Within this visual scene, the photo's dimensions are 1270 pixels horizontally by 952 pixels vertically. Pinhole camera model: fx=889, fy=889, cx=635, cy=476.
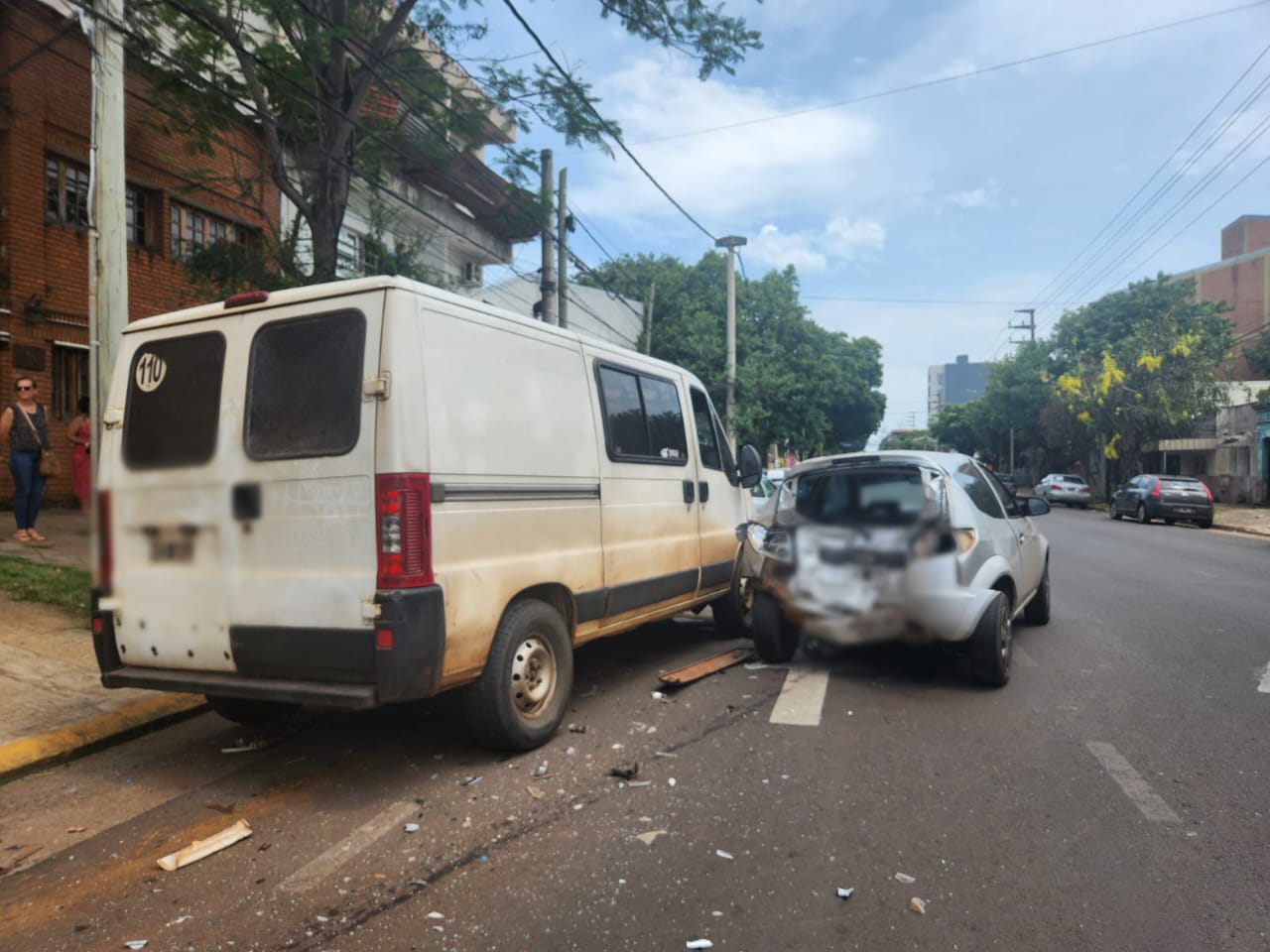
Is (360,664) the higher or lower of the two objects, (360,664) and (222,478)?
the lower

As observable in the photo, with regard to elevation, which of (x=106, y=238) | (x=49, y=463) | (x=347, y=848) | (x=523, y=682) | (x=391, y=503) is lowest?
(x=347, y=848)

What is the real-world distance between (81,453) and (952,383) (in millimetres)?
1028

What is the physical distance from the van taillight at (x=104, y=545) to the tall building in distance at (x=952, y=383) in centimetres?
72

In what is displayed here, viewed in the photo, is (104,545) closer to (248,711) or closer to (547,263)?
(248,711)

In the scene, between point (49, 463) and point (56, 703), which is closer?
point (49, 463)

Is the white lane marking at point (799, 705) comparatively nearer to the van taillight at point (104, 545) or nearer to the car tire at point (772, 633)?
the car tire at point (772, 633)

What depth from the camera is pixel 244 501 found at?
626 millimetres

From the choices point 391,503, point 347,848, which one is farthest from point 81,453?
point 347,848

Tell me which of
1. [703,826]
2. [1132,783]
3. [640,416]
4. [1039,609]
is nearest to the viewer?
[640,416]

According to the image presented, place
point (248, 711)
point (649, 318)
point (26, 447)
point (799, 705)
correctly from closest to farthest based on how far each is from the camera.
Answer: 1. point (26, 447)
2. point (248, 711)
3. point (799, 705)
4. point (649, 318)

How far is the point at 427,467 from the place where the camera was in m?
3.03

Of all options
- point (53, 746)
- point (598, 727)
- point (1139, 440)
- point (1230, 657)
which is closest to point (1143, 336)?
point (1139, 440)

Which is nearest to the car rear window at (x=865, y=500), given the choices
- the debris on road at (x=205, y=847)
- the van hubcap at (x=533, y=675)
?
the debris on road at (x=205, y=847)

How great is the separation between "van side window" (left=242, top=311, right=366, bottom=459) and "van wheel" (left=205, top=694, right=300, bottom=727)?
2.62 meters
